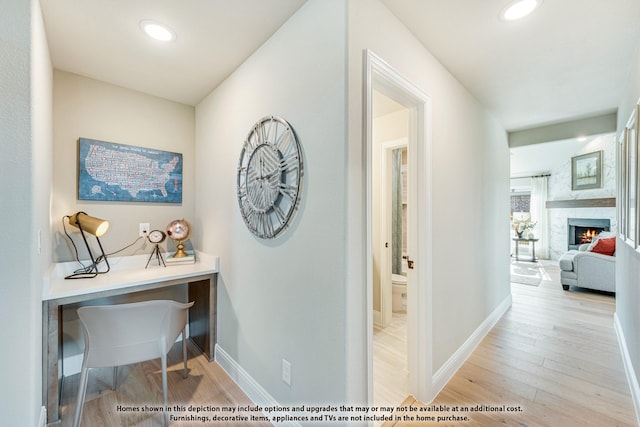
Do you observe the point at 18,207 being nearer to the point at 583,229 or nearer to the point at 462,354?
the point at 462,354

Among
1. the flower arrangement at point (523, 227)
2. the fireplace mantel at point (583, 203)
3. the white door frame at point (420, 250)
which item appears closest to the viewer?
the white door frame at point (420, 250)

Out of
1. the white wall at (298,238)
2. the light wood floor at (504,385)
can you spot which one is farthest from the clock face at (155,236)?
the light wood floor at (504,385)

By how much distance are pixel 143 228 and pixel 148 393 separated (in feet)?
4.34

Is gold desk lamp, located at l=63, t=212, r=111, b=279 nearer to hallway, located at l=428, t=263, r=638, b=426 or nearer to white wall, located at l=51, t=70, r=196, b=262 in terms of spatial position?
white wall, located at l=51, t=70, r=196, b=262

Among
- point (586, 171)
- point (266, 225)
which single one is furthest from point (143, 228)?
point (586, 171)

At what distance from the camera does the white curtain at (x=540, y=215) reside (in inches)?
281

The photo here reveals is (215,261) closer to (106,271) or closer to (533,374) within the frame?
(106,271)

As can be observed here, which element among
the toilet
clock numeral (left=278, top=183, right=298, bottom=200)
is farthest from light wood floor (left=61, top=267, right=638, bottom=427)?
clock numeral (left=278, top=183, right=298, bottom=200)

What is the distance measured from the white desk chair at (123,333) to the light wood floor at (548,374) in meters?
1.56

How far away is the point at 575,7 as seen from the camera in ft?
4.69

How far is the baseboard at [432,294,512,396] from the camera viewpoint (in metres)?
1.88

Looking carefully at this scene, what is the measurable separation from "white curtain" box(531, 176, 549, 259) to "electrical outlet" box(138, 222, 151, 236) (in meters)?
8.88

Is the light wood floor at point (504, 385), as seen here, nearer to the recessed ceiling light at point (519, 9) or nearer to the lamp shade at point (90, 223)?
the lamp shade at point (90, 223)

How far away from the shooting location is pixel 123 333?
A: 156cm
